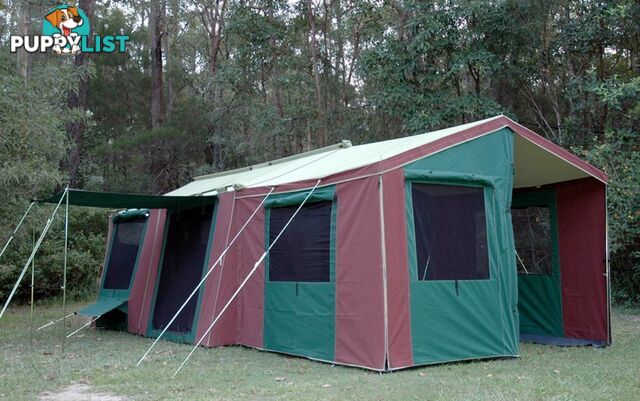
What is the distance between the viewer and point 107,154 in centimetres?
1666

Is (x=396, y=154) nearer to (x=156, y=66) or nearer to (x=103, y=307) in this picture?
(x=103, y=307)

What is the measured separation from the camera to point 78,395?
15.5 ft

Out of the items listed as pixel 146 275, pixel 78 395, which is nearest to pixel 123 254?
pixel 146 275

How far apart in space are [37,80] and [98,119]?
10371 mm

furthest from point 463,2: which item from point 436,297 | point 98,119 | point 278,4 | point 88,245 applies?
point 98,119

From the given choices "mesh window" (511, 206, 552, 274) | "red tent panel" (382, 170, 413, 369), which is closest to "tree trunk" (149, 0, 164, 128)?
"mesh window" (511, 206, 552, 274)

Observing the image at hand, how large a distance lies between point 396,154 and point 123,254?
5.25 meters

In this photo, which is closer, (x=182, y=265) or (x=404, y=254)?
(x=404, y=254)

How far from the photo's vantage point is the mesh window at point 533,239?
294 inches

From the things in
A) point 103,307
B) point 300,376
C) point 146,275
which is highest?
point 146,275

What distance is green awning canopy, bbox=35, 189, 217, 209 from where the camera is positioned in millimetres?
6563

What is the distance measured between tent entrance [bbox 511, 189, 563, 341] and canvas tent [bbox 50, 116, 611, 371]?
0.01 metres

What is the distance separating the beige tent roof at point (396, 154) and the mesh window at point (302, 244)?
32cm

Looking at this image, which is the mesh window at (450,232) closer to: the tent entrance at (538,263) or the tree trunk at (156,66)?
the tent entrance at (538,263)
